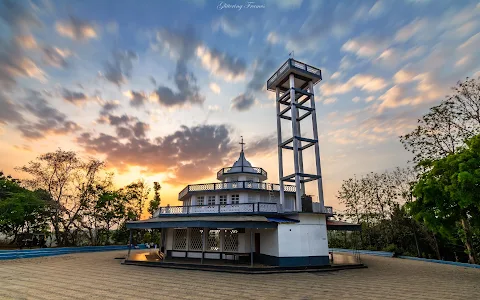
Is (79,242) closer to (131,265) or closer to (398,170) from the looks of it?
(131,265)

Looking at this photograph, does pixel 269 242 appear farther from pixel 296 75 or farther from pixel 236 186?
pixel 296 75

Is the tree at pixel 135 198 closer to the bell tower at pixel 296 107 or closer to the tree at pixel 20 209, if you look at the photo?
the tree at pixel 20 209

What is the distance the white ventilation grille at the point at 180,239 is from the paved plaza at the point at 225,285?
600 cm

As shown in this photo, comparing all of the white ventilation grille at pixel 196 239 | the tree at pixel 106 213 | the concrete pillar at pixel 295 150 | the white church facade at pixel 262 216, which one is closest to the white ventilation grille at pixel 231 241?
the white church facade at pixel 262 216

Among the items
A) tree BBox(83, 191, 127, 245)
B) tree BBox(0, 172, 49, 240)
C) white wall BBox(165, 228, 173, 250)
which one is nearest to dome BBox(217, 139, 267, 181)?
white wall BBox(165, 228, 173, 250)

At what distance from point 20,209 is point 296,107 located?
1117 inches

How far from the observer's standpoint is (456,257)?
23.2m

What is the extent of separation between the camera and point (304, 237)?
17.4 meters

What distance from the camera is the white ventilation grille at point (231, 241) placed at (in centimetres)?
1934

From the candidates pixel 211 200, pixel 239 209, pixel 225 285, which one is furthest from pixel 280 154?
pixel 225 285

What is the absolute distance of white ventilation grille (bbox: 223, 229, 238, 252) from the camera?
762 inches

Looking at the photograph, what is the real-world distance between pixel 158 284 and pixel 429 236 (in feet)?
83.8

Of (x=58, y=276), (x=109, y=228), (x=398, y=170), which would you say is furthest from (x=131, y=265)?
(x=398, y=170)

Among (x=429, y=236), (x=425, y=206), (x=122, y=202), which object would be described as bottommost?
(x=429, y=236)
